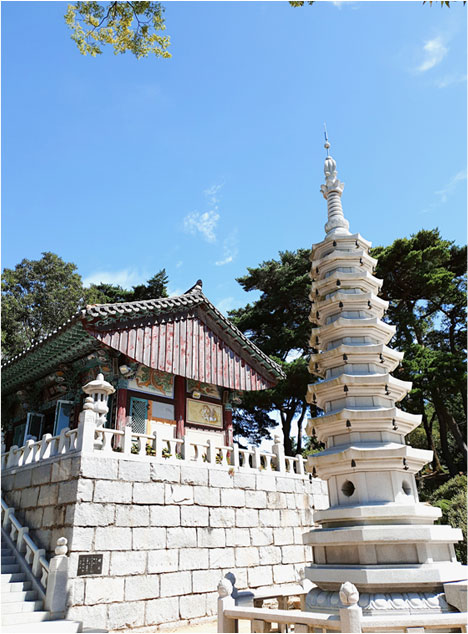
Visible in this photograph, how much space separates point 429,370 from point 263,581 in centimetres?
1402

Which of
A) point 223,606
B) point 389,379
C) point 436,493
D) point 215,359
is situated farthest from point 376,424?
point 436,493

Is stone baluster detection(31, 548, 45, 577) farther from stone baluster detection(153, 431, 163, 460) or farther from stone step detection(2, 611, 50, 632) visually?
stone baluster detection(153, 431, 163, 460)

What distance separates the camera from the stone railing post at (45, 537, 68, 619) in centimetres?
835

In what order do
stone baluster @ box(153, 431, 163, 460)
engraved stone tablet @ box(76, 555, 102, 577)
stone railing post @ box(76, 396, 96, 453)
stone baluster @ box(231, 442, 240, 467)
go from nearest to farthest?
1. engraved stone tablet @ box(76, 555, 102, 577)
2. stone railing post @ box(76, 396, 96, 453)
3. stone baluster @ box(153, 431, 163, 460)
4. stone baluster @ box(231, 442, 240, 467)

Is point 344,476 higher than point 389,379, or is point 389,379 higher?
point 389,379

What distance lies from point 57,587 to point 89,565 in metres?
0.70

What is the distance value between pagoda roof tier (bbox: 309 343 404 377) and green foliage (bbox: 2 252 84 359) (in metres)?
22.7

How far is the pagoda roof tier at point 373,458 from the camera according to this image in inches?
302

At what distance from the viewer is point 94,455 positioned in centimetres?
980

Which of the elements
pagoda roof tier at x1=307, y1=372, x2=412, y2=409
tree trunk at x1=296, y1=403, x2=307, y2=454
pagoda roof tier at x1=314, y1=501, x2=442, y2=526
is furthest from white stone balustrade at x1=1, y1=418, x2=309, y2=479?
tree trunk at x1=296, y1=403, x2=307, y2=454

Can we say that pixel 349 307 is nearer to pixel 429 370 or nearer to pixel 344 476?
pixel 344 476

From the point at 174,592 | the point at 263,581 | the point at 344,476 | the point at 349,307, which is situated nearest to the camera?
the point at 344,476

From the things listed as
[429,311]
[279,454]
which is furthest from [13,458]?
[429,311]

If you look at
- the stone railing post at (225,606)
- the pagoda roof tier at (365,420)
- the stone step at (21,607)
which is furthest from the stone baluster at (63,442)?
the pagoda roof tier at (365,420)
